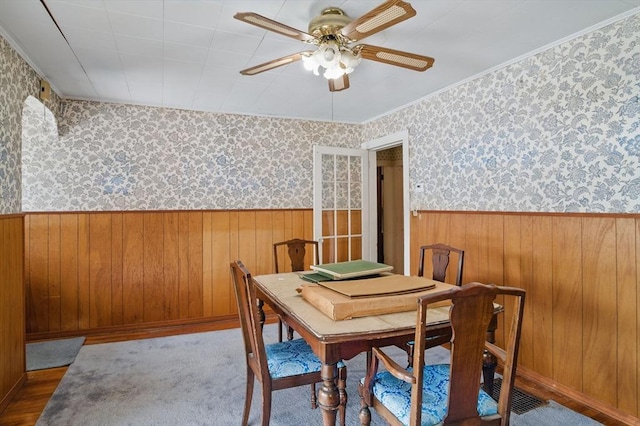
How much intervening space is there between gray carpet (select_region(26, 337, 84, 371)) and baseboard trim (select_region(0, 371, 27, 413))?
253 millimetres

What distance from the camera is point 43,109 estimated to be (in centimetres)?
330

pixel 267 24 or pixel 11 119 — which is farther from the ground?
pixel 267 24

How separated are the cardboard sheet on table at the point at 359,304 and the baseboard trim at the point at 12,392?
6.74ft

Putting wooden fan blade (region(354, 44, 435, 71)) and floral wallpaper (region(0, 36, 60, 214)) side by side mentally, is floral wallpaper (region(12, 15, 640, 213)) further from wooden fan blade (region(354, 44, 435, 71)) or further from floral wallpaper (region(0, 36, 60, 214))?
wooden fan blade (region(354, 44, 435, 71))

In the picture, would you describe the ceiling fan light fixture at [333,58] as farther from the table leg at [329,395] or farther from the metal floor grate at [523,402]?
the metal floor grate at [523,402]

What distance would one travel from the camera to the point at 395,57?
2.09 meters

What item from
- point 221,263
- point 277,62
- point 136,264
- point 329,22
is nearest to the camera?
point 329,22

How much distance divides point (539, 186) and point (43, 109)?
4131mm

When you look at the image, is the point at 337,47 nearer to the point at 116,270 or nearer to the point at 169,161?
the point at 169,161

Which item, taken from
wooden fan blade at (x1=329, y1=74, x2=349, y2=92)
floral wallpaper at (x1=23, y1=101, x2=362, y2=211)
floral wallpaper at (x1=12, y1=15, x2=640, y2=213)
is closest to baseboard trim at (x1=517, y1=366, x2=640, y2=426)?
floral wallpaper at (x1=12, y1=15, x2=640, y2=213)

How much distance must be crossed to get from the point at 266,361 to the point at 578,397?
6.76 ft

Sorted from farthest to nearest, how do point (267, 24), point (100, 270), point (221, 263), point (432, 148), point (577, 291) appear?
point (221, 263) < point (100, 270) < point (432, 148) < point (577, 291) < point (267, 24)

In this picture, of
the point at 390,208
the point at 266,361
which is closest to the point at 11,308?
the point at 266,361

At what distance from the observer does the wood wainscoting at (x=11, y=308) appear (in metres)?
2.28
